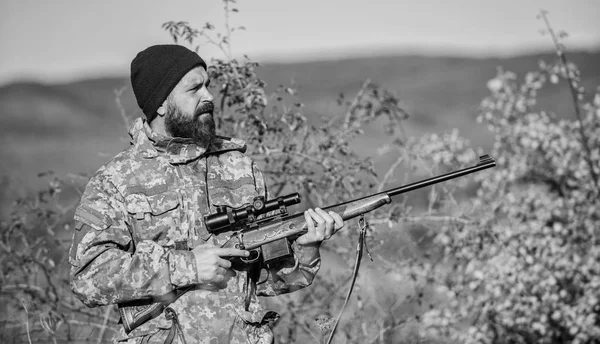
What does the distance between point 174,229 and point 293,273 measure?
69cm

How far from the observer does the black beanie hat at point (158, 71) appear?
12.5 ft

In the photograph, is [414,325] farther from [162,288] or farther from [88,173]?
[162,288]

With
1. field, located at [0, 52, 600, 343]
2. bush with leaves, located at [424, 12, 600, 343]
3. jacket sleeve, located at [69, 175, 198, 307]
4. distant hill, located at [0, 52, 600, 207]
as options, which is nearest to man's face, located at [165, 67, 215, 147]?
jacket sleeve, located at [69, 175, 198, 307]

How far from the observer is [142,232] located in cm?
352

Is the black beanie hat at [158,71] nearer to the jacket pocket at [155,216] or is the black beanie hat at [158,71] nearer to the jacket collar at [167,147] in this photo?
the jacket collar at [167,147]

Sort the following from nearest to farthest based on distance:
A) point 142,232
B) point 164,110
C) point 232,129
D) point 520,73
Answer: point 142,232, point 164,110, point 232,129, point 520,73

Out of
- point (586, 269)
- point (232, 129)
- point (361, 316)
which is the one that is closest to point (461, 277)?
point (586, 269)

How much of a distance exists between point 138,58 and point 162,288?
→ 1.43m

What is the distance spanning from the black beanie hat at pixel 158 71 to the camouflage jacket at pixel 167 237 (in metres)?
0.16

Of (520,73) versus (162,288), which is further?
(520,73)

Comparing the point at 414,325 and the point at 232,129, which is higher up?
the point at 232,129

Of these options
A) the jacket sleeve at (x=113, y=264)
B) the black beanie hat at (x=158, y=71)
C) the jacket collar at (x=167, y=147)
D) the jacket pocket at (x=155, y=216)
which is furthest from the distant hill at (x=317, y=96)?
the jacket sleeve at (x=113, y=264)

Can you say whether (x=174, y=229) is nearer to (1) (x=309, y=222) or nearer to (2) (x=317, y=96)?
(1) (x=309, y=222)

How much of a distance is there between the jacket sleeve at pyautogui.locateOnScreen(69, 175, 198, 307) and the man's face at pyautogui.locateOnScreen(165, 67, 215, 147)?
2.01ft
